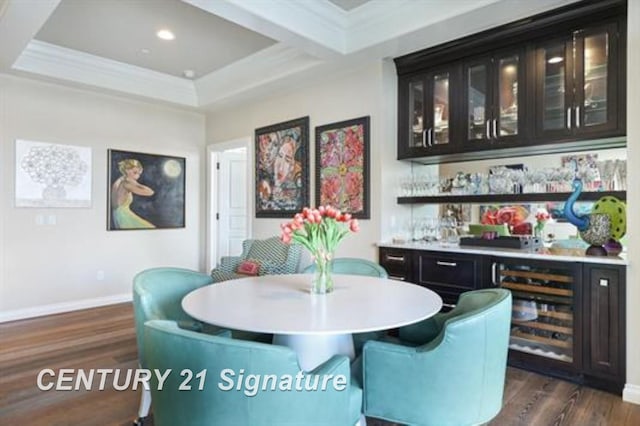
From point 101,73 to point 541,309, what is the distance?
5051 millimetres

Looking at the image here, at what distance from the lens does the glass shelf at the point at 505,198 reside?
2829 millimetres

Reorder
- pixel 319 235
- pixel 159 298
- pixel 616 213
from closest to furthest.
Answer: pixel 319 235 < pixel 159 298 < pixel 616 213

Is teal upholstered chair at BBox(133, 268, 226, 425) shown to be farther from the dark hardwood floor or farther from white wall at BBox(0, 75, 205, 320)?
→ white wall at BBox(0, 75, 205, 320)

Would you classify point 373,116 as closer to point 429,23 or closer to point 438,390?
point 429,23

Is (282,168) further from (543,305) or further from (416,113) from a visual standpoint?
(543,305)

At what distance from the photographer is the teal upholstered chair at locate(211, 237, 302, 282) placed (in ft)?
13.7

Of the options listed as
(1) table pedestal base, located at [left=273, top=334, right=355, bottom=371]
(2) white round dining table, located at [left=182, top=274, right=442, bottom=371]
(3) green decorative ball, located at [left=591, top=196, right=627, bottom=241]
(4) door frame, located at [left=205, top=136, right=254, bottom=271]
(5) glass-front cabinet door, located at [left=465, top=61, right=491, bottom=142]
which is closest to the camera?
(2) white round dining table, located at [left=182, top=274, right=442, bottom=371]

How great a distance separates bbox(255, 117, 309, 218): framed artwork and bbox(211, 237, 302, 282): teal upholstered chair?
49 cm

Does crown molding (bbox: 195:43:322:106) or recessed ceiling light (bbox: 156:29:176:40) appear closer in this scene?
recessed ceiling light (bbox: 156:29:176:40)

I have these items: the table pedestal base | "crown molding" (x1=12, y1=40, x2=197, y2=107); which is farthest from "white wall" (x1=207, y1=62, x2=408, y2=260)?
the table pedestal base

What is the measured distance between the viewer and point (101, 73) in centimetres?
460

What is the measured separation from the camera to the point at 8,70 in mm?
4102

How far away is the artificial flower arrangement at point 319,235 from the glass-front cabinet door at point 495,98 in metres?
1.92

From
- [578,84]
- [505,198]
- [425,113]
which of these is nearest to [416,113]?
[425,113]
